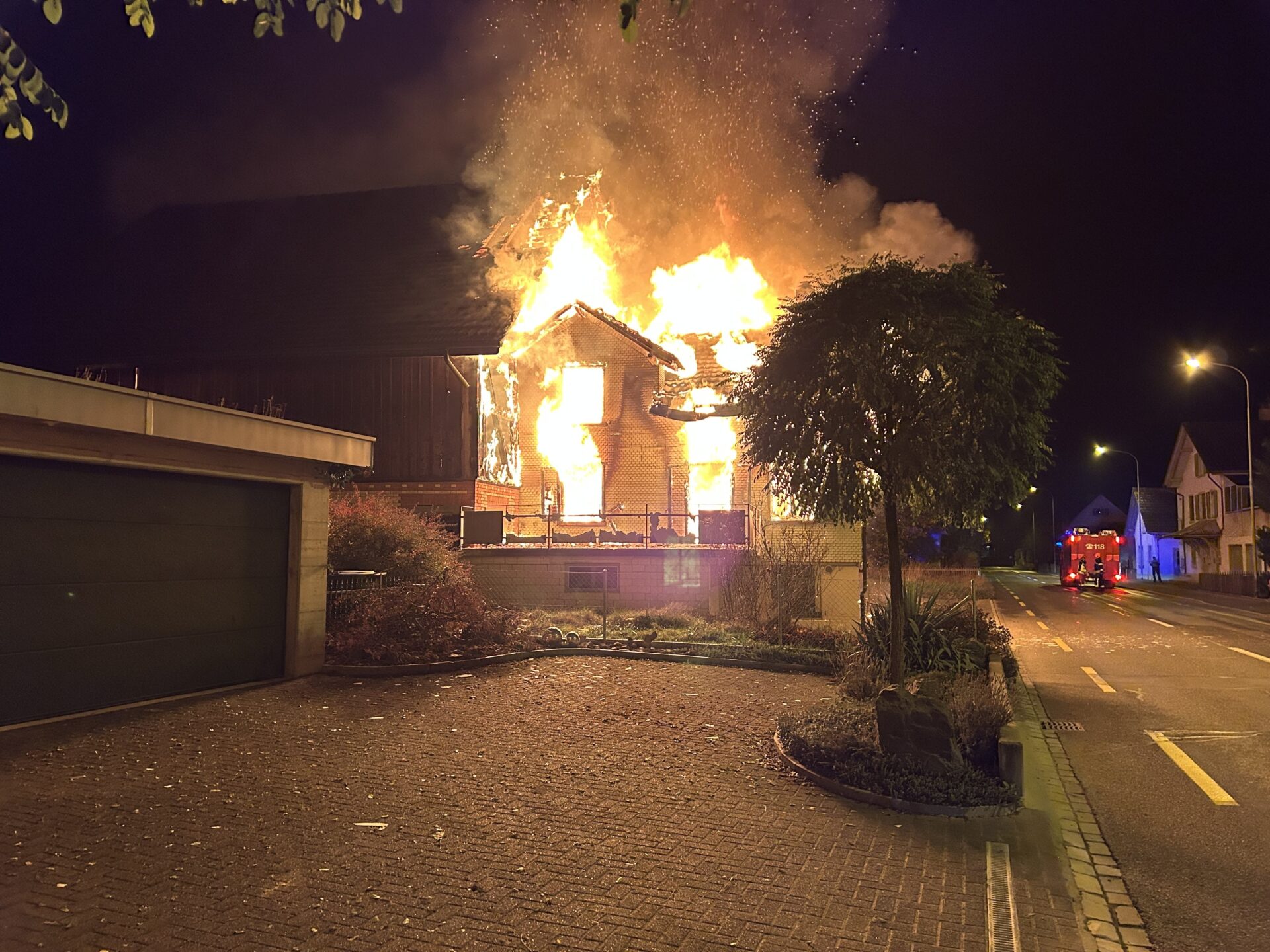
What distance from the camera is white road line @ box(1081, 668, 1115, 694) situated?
1227cm

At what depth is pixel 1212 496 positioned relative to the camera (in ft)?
175

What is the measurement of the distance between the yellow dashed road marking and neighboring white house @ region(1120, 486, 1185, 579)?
58901 millimetres

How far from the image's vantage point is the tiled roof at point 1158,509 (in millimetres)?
64131

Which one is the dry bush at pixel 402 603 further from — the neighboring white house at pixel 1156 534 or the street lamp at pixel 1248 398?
the neighboring white house at pixel 1156 534

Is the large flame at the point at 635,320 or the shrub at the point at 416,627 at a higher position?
the large flame at the point at 635,320

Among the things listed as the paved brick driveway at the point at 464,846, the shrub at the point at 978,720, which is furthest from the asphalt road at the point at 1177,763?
the shrub at the point at 978,720

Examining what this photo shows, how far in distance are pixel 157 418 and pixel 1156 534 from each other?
6754cm

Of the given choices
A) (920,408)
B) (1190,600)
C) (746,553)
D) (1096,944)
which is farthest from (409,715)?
(1190,600)

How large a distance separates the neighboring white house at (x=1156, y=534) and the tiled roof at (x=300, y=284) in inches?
2082

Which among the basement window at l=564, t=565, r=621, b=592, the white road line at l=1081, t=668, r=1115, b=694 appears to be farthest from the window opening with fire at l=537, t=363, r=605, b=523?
the white road line at l=1081, t=668, r=1115, b=694

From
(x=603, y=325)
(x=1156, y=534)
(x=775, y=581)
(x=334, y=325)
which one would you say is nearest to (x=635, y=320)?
(x=603, y=325)

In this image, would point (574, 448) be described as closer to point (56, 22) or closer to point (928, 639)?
point (928, 639)

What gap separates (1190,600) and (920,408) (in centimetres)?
3224

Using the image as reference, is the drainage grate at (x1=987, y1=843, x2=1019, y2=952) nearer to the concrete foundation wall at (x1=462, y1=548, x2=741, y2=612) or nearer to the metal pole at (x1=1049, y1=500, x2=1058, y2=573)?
the concrete foundation wall at (x1=462, y1=548, x2=741, y2=612)
